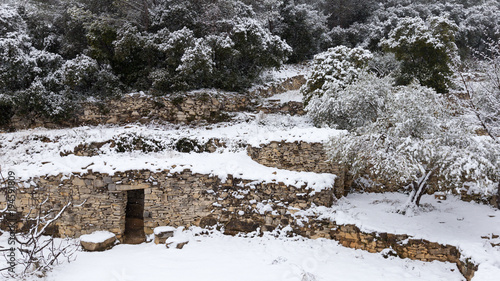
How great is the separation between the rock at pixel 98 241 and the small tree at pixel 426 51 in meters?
13.9

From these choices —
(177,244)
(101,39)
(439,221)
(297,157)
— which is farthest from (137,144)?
(439,221)

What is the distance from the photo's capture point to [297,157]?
9.80m

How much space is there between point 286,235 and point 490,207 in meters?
5.90

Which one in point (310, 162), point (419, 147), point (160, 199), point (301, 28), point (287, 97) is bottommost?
point (160, 199)

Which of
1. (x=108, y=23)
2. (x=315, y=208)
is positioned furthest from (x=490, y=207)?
(x=108, y=23)

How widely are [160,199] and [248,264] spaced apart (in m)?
3.17

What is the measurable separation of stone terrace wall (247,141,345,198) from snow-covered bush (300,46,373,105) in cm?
333

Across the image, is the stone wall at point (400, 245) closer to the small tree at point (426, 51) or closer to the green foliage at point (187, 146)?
the green foliage at point (187, 146)

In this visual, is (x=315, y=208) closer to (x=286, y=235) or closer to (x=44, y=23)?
(x=286, y=235)

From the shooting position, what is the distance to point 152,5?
51.1 ft

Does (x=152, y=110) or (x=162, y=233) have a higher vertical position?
(x=152, y=110)

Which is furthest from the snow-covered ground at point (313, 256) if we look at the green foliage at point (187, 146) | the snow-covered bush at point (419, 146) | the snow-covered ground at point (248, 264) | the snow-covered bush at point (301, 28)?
the snow-covered bush at point (301, 28)

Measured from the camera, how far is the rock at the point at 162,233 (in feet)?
26.2

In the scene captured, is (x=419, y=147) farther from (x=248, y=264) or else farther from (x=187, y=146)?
(x=187, y=146)
